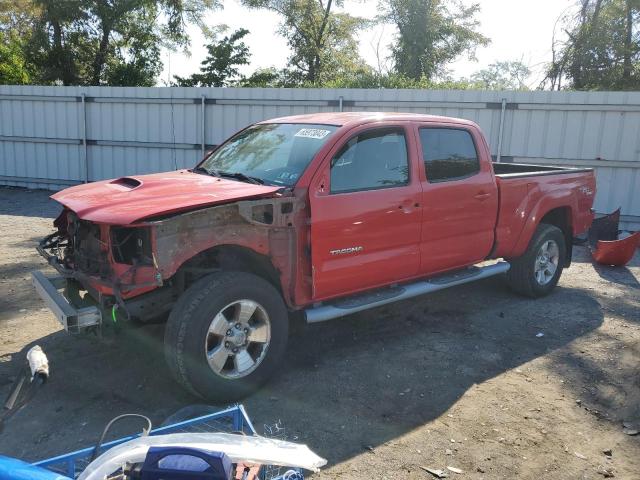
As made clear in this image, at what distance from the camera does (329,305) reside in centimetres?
458

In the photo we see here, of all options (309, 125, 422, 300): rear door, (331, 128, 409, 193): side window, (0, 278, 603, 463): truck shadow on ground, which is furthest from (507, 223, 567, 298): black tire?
(331, 128, 409, 193): side window

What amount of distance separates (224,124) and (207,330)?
9.21 meters

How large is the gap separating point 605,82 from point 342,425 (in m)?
23.1

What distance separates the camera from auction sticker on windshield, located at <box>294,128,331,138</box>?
4655mm

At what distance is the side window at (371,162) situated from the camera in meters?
4.53

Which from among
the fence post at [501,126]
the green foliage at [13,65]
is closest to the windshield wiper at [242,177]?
the fence post at [501,126]

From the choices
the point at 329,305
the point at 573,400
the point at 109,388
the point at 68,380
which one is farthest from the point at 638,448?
the point at 68,380

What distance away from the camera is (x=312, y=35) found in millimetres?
30781

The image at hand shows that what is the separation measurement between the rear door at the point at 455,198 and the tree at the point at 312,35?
2530cm

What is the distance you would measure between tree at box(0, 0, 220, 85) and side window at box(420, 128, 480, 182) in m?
23.0

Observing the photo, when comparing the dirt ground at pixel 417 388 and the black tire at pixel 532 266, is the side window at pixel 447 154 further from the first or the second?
the dirt ground at pixel 417 388

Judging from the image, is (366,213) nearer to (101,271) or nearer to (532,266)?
(101,271)

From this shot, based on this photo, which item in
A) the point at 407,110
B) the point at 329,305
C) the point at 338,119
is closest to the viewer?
the point at 329,305

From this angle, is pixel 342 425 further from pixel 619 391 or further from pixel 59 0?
pixel 59 0
